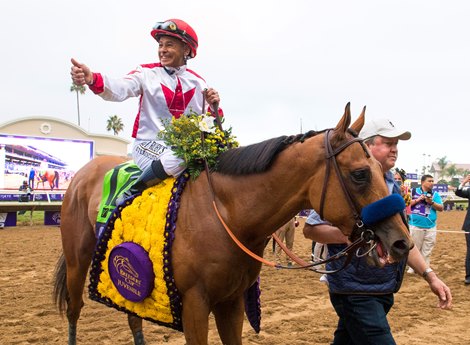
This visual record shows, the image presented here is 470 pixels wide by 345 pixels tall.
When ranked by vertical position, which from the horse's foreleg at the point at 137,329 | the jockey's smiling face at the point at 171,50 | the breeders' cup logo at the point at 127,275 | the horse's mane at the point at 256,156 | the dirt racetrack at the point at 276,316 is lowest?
the dirt racetrack at the point at 276,316

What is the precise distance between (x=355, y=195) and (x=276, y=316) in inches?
145

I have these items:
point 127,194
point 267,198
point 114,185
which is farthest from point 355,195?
point 114,185

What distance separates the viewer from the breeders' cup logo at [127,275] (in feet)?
8.93

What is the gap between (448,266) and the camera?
30.1 feet

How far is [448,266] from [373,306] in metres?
7.69

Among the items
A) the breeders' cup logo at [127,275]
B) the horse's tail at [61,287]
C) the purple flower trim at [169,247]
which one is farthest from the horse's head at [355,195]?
the horse's tail at [61,287]

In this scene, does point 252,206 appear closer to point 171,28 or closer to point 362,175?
point 362,175

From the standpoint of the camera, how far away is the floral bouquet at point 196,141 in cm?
277

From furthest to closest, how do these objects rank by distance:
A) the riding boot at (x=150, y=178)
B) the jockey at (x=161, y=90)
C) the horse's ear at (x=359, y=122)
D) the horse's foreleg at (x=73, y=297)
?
the horse's foreleg at (x=73, y=297)
the jockey at (x=161, y=90)
the riding boot at (x=150, y=178)
the horse's ear at (x=359, y=122)

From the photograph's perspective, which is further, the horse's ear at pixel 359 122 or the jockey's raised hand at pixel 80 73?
the jockey's raised hand at pixel 80 73

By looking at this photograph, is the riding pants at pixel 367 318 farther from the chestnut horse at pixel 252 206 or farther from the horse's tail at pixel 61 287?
the horse's tail at pixel 61 287

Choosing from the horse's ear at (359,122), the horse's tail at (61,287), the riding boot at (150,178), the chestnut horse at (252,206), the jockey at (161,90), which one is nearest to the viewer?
the chestnut horse at (252,206)

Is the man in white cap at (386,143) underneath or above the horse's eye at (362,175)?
above

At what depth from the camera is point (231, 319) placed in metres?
2.82
